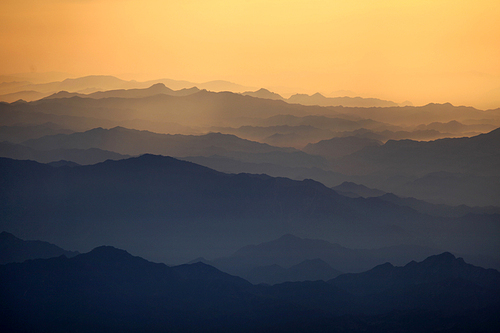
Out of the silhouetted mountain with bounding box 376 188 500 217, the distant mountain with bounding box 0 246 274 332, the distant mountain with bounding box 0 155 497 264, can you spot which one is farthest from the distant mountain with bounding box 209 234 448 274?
the silhouetted mountain with bounding box 376 188 500 217

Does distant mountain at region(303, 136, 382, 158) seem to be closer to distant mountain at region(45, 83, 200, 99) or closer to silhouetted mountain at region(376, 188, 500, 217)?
silhouetted mountain at region(376, 188, 500, 217)

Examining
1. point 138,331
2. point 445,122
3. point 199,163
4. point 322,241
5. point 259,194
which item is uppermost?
point 445,122

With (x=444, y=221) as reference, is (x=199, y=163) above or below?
above

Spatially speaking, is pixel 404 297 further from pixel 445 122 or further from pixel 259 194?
pixel 445 122

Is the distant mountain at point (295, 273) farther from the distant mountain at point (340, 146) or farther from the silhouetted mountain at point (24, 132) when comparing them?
the silhouetted mountain at point (24, 132)

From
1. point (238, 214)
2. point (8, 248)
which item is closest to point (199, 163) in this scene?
point (238, 214)

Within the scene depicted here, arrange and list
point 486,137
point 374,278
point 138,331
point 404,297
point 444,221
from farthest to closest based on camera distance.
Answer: point 486,137, point 444,221, point 374,278, point 404,297, point 138,331

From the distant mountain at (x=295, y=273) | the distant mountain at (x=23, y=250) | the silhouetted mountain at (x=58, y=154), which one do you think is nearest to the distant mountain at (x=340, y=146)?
the distant mountain at (x=295, y=273)
